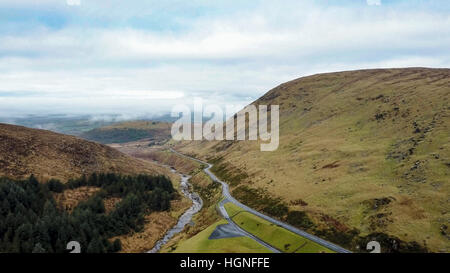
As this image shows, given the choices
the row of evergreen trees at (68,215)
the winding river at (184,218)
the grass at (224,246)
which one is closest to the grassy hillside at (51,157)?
the row of evergreen trees at (68,215)

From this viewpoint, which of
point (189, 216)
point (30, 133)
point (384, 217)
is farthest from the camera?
point (30, 133)

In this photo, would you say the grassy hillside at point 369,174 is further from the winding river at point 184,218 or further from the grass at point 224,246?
the grass at point 224,246

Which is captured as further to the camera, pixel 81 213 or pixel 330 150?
pixel 330 150

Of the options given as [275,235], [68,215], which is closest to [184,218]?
[68,215]

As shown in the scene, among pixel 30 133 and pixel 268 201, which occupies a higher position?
pixel 30 133
